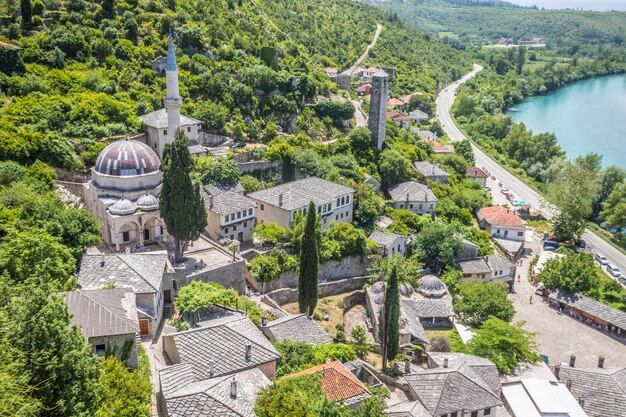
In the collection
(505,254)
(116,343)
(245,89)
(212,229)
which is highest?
(245,89)

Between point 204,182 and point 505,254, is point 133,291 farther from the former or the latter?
point 505,254

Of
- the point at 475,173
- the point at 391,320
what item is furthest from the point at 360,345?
the point at 475,173

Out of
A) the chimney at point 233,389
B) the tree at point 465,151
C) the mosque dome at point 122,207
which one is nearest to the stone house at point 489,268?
the mosque dome at point 122,207

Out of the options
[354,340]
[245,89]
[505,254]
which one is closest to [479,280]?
[505,254]

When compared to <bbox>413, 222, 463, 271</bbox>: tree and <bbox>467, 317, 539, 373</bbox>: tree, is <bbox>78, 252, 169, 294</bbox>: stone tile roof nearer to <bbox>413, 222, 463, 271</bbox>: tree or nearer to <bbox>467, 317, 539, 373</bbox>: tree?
<bbox>467, 317, 539, 373</bbox>: tree

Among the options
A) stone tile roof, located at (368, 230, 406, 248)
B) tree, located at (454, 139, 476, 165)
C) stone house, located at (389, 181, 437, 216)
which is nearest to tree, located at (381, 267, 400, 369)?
stone tile roof, located at (368, 230, 406, 248)
